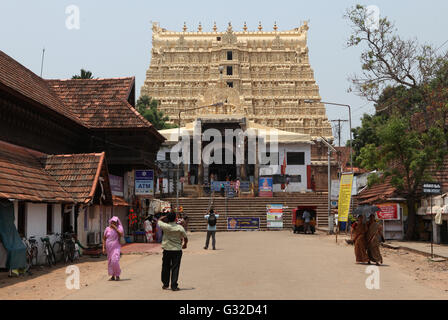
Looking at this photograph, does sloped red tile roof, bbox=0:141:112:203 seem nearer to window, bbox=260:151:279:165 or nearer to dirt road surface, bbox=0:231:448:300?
dirt road surface, bbox=0:231:448:300

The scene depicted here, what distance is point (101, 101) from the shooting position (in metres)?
28.5

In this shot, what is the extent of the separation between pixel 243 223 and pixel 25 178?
25384 millimetres

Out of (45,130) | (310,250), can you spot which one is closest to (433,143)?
(310,250)

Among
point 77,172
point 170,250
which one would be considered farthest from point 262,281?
point 77,172

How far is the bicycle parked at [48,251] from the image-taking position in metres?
16.6

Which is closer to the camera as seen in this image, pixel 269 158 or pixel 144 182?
pixel 144 182

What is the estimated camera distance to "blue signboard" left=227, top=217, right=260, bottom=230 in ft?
132

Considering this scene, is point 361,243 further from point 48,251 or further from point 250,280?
point 48,251

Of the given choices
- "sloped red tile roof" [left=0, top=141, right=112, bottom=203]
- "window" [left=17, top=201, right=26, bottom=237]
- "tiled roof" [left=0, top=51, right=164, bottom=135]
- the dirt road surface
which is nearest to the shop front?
the dirt road surface

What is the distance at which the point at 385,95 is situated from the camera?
57.1m

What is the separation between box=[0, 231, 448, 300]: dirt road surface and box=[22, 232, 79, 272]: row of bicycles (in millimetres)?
615

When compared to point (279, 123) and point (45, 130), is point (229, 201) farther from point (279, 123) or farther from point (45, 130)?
point (279, 123)
